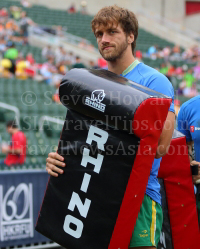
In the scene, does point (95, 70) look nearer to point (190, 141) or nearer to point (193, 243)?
point (190, 141)

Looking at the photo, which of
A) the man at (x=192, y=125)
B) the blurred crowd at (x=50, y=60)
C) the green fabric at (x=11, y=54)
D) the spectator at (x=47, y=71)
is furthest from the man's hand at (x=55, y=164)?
the green fabric at (x=11, y=54)

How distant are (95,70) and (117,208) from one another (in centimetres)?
85

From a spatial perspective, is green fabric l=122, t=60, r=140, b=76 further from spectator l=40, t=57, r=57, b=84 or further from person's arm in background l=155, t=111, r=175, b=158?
spectator l=40, t=57, r=57, b=84

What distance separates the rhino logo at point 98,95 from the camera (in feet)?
8.16

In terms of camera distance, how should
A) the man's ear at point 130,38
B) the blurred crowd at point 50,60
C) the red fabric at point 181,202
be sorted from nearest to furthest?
the man's ear at point 130,38 < the red fabric at point 181,202 < the blurred crowd at point 50,60

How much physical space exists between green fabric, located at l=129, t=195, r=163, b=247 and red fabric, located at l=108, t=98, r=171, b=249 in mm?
140

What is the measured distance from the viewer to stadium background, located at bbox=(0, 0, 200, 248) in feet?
33.7

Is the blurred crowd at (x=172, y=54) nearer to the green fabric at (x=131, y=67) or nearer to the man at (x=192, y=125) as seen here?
the man at (x=192, y=125)

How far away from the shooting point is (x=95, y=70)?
2.71m

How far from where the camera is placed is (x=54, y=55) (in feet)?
56.4

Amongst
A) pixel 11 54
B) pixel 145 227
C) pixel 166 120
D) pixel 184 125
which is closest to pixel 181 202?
pixel 145 227

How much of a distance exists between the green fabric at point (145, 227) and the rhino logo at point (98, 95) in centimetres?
68

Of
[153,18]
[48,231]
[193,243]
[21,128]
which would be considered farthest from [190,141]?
[153,18]

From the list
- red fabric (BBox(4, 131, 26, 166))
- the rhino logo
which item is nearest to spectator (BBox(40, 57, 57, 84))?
red fabric (BBox(4, 131, 26, 166))
